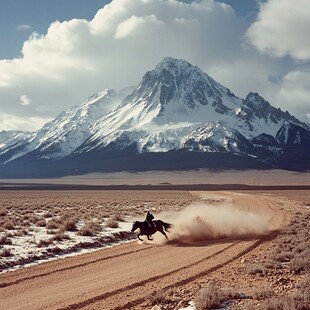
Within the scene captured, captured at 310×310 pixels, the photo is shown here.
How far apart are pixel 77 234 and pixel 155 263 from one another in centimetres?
929

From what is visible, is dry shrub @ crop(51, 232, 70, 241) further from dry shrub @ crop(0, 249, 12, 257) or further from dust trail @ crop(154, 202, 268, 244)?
dust trail @ crop(154, 202, 268, 244)

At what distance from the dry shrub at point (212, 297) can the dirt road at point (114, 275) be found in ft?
4.75

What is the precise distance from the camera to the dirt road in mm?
12297

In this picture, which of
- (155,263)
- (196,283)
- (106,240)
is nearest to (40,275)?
(155,263)

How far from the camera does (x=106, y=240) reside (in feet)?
79.5

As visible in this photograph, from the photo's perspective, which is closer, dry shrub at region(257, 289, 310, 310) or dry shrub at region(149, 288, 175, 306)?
dry shrub at region(257, 289, 310, 310)

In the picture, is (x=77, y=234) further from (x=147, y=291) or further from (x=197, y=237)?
(x=147, y=291)

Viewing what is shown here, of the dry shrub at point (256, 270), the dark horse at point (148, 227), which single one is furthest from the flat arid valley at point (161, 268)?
the dark horse at point (148, 227)

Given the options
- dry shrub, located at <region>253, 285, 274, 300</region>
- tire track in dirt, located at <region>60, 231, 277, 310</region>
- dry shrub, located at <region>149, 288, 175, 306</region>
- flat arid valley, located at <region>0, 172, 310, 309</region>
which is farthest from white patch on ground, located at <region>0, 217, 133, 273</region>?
dry shrub, located at <region>253, 285, 274, 300</region>

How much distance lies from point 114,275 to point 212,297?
4.72 m

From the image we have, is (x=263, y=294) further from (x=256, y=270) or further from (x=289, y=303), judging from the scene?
(x=256, y=270)

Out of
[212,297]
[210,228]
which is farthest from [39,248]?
[212,297]

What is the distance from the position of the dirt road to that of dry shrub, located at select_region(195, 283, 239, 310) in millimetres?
1449

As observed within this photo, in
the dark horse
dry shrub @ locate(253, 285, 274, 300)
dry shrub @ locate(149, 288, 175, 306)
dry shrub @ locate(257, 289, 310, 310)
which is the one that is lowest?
dry shrub @ locate(149, 288, 175, 306)
